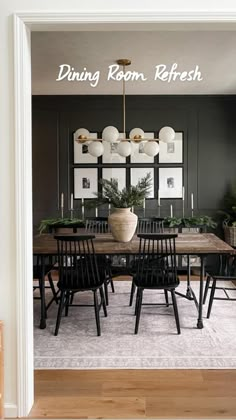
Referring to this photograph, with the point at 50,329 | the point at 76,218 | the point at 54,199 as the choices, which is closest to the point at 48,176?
the point at 54,199

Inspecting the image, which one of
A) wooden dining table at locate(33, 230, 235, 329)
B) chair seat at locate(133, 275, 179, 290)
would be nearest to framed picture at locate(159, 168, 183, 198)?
wooden dining table at locate(33, 230, 235, 329)

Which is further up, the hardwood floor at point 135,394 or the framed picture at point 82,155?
the framed picture at point 82,155

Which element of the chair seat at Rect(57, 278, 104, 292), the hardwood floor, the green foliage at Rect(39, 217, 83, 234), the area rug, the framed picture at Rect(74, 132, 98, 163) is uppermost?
the framed picture at Rect(74, 132, 98, 163)

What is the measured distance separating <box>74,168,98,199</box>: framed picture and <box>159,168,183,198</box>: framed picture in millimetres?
1070

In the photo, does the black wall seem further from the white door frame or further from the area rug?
the white door frame

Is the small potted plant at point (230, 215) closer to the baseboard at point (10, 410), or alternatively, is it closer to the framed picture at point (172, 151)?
the framed picture at point (172, 151)

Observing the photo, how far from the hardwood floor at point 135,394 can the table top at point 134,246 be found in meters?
1.08

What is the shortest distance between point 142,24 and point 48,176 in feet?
13.4

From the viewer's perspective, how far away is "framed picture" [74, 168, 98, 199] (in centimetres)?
592

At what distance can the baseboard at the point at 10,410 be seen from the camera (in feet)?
6.98

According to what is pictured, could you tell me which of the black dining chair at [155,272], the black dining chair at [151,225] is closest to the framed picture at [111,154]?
the black dining chair at [151,225]

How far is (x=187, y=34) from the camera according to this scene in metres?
3.43

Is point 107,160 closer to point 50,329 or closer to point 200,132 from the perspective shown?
point 200,132

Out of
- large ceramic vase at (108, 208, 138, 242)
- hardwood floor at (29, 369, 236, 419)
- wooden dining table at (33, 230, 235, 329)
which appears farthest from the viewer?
large ceramic vase at (108, 208, 138, 242)
